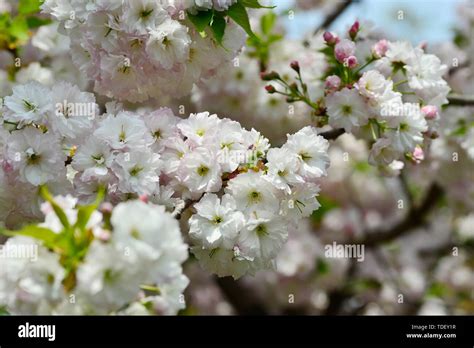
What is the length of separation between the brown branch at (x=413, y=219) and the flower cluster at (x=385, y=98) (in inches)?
112

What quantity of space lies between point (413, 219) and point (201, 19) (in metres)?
3.62

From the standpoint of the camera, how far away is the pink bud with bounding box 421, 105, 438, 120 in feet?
8.91

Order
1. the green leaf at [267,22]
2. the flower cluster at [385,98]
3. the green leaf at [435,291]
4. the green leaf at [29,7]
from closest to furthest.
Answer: the flower cluster at [385,98]
the green leaf at [29,7]
the green leaf at [267,22]
the green leaf at [435,291]

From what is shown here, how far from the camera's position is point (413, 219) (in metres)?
5.68

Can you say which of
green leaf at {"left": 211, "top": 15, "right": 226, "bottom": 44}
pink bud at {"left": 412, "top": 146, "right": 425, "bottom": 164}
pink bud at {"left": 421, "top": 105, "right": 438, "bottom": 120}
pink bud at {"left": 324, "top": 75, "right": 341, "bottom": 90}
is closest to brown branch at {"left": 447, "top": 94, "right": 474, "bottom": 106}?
pink bud at {"left": 421, "top": 105, "right": 438, "bottom": 120}

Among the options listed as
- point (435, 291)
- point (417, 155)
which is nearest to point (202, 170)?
point (417, 155)

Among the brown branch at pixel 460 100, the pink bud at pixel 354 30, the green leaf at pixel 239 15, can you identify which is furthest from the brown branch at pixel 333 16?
the green leaf at pixel 239 15

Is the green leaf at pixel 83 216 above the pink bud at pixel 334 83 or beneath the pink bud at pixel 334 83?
above

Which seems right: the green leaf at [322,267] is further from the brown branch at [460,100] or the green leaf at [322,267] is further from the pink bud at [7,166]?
the pink bud at [7,166]

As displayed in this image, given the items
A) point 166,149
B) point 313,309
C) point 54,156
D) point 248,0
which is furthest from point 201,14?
point 313,309

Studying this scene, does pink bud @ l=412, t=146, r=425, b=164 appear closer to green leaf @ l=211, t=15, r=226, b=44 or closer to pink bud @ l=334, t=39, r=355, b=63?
pink bud @ l=334, t=39, r=355, b=63

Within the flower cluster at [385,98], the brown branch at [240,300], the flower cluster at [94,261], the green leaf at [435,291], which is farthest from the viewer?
the green leaf at [435,291]

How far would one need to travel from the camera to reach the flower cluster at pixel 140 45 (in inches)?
96.0

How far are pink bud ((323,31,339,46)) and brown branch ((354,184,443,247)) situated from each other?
117 inches
